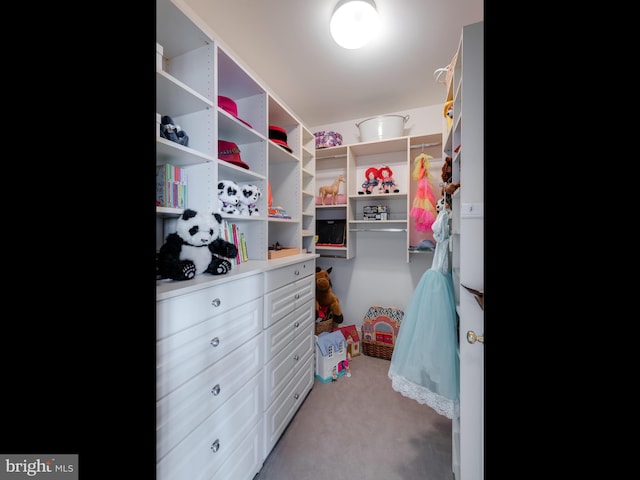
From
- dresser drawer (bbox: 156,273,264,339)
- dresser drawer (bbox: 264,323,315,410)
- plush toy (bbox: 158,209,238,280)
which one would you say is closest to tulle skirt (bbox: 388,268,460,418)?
dresser drawer (bbox: 264,323,315,410)

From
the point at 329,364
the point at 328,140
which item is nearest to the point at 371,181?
the point at 328,140

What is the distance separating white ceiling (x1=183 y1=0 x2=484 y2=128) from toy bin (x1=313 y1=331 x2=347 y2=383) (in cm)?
216

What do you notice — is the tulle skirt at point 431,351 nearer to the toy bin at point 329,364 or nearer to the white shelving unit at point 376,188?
the toy bin at point 329,364

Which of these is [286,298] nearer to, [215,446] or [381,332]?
[215,446]

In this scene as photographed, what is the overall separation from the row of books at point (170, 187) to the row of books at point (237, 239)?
282mm

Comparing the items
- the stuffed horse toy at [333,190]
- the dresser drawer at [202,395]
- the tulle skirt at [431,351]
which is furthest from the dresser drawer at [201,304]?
the stuffed horse toy at [333,190]

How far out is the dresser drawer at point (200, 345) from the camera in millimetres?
781

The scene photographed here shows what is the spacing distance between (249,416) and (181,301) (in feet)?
2.44

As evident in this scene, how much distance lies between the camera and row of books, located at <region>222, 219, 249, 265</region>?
145cm

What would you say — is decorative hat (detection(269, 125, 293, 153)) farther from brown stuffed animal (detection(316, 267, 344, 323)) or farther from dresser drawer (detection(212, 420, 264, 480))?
dresser drawer (detection(212, 420, 264, 480))
